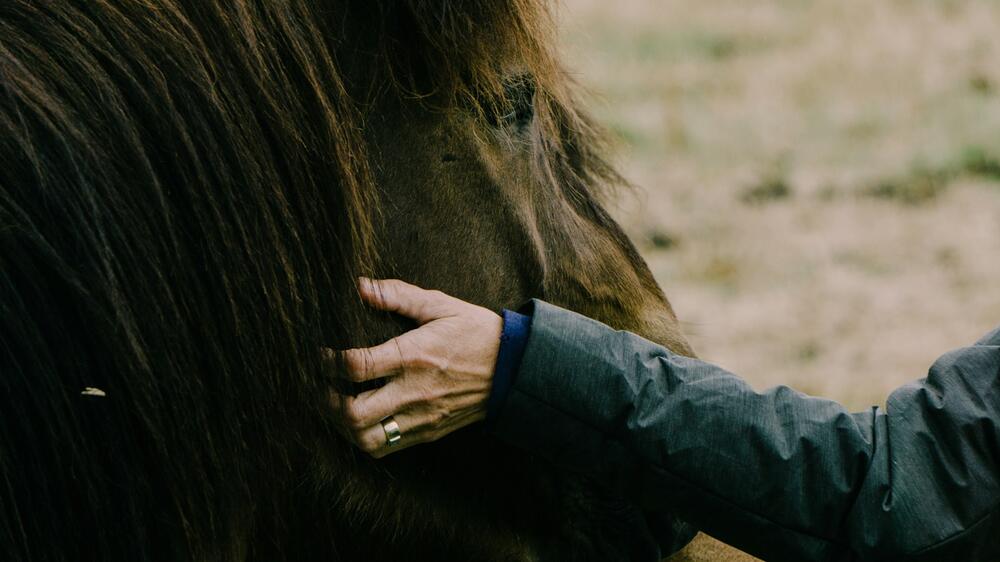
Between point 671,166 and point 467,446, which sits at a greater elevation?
point 671,166

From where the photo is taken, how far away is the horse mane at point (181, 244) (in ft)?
4.67

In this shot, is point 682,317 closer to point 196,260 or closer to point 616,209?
point 616,209

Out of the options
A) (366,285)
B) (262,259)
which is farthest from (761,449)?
(262,259)

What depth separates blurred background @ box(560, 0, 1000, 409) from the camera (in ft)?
15.7

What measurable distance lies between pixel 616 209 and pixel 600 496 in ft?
3.35

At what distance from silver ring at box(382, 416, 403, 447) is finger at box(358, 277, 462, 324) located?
0.51 ft

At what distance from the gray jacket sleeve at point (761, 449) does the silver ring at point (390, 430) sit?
0.54 ft

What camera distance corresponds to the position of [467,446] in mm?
1898

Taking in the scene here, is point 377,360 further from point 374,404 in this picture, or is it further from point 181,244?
point 181,244

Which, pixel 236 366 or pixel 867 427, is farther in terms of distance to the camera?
pixel 867 427

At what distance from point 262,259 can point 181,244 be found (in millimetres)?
114

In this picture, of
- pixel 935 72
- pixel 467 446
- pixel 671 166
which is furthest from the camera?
pixel 935 72

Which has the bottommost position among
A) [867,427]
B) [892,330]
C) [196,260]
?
[892,330]

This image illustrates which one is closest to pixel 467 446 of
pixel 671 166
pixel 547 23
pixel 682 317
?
pixel 547 23
